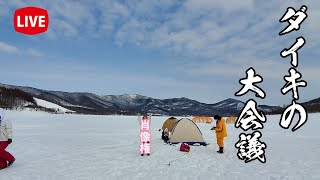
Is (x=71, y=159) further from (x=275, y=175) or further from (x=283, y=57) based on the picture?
(x=283, y=57)

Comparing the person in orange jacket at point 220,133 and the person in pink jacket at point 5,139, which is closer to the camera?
the person in pink jacket at point 5,139

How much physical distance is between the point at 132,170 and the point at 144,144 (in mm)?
3650

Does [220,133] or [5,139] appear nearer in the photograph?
[5,139]

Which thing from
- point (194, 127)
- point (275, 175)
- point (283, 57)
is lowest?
point (275, 175)

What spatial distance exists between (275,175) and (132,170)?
14.4ft

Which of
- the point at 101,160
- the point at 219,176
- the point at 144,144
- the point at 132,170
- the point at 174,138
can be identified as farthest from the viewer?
the point at 174,138

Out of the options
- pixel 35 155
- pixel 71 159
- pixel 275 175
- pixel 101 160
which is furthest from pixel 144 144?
pixel 275 175

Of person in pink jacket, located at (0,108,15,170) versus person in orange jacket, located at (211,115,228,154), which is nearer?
person in pink jacket, located at (0,108,15,170)

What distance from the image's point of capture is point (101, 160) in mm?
13797

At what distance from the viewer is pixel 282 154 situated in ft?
52.5

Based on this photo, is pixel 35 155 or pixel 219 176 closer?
pixel 219 176

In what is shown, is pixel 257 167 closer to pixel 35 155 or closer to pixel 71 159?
pixel 71 159

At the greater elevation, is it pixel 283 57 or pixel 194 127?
pixel 283 57

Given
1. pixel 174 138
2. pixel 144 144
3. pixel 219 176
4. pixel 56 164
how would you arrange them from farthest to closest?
pixel 174 138 < pixel 144 144 < pixel 56 164 < pixel 219 176
